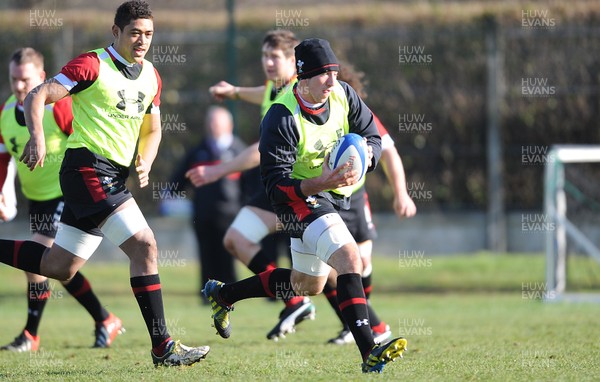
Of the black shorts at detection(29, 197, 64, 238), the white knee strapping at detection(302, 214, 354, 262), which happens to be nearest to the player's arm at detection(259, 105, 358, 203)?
the white knee strapping at detection(302, 214, 354, 262)

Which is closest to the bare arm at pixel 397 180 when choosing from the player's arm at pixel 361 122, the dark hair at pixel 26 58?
the player's arm at pixel 361 122

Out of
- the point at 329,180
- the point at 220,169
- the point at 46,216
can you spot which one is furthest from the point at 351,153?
the point at 46,216

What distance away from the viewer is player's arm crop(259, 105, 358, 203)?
5.83 metres

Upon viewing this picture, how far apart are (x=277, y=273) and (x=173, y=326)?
9.94ft

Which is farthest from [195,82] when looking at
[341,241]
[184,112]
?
[341,241]

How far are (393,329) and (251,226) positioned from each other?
5.98 ft

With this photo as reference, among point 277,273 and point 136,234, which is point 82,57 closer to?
point 136,234

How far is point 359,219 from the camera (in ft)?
24.3

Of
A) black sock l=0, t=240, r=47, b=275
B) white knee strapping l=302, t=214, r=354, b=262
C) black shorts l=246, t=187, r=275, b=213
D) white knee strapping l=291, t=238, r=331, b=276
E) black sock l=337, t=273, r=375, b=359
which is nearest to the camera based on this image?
black sock l=337, t=273, r=375, b=359

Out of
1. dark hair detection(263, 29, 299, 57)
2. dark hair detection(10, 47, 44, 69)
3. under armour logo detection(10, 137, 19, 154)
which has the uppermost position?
dark hair detection(263, 29, 299, 57)

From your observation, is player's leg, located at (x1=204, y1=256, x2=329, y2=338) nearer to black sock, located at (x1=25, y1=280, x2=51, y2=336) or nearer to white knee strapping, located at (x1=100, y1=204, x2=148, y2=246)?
white knee strapping, located at (x1=100, y1=204, x2=148, y2=246)

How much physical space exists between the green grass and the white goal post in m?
0.43

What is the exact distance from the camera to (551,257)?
464 inches

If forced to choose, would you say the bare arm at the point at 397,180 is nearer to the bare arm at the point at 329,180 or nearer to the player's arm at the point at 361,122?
the player's arm at the point at 361,122
